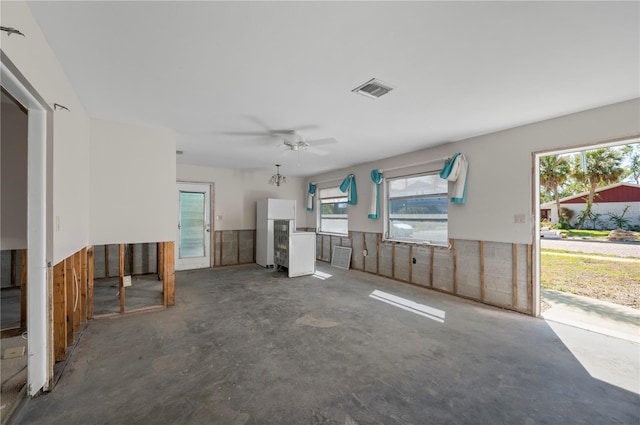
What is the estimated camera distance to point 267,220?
6.35 metres

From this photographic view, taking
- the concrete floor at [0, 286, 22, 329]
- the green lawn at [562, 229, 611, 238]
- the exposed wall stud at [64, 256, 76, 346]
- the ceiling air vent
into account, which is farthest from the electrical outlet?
the green lawn at [562, 229, 611, 238]

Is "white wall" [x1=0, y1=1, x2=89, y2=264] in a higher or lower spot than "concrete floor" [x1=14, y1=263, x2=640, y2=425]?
higher

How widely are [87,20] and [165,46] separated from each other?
419 millimetres

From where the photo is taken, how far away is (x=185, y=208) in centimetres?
609

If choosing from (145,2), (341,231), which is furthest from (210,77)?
(341,231)

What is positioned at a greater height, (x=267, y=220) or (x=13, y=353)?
(x=267, y=220)

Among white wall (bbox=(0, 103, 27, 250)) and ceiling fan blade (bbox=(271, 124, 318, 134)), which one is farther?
ceiling fan blade (bbox=(271, 124, 318, 134))

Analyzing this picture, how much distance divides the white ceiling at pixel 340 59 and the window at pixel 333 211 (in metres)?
3.60

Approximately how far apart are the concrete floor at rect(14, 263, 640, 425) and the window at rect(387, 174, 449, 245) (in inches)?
59.9

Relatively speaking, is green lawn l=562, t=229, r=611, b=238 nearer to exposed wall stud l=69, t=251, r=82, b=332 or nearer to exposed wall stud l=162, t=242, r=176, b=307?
exposed wall stud l=162, t=242, r=176, b=307

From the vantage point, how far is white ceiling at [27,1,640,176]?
1560mm

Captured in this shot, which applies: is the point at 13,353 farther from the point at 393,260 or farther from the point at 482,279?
the point at 482,279

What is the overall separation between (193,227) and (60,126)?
4386 millimetres

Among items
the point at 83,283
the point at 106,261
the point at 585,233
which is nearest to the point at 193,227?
the point at 106,261
